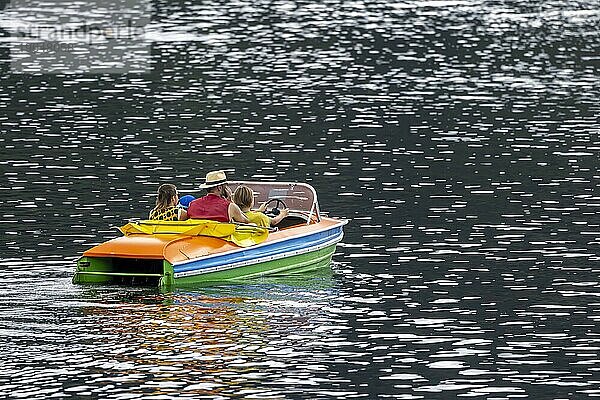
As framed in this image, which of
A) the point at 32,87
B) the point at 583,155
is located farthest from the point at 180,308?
the point at 32,87

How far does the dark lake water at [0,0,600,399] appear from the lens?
20109 mm

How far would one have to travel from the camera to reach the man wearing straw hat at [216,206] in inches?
1008

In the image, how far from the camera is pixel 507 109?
4975 cm

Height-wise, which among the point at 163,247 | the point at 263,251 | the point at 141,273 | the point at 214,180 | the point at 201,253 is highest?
the point at 214,180

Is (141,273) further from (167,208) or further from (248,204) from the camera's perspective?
(248,204)

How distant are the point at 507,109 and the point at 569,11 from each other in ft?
107

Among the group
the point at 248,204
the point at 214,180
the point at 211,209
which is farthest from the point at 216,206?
the point at 248,204

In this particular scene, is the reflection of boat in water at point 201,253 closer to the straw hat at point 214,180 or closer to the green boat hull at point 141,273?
the green boat hull at point 141,273

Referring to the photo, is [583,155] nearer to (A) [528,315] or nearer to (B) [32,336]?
(A) [528,315]

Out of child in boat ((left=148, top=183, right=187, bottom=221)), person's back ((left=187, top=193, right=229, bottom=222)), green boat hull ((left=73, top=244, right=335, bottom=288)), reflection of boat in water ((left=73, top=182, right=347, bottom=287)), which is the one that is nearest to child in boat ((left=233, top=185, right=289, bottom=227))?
reflection of boat in water ((left=73, top=182, right=347, bottom=287))

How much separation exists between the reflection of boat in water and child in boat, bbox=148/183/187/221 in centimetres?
59

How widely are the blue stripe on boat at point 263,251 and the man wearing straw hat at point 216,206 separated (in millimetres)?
633

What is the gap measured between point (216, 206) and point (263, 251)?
3.43 ft

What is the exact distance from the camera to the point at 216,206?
2567 cm
